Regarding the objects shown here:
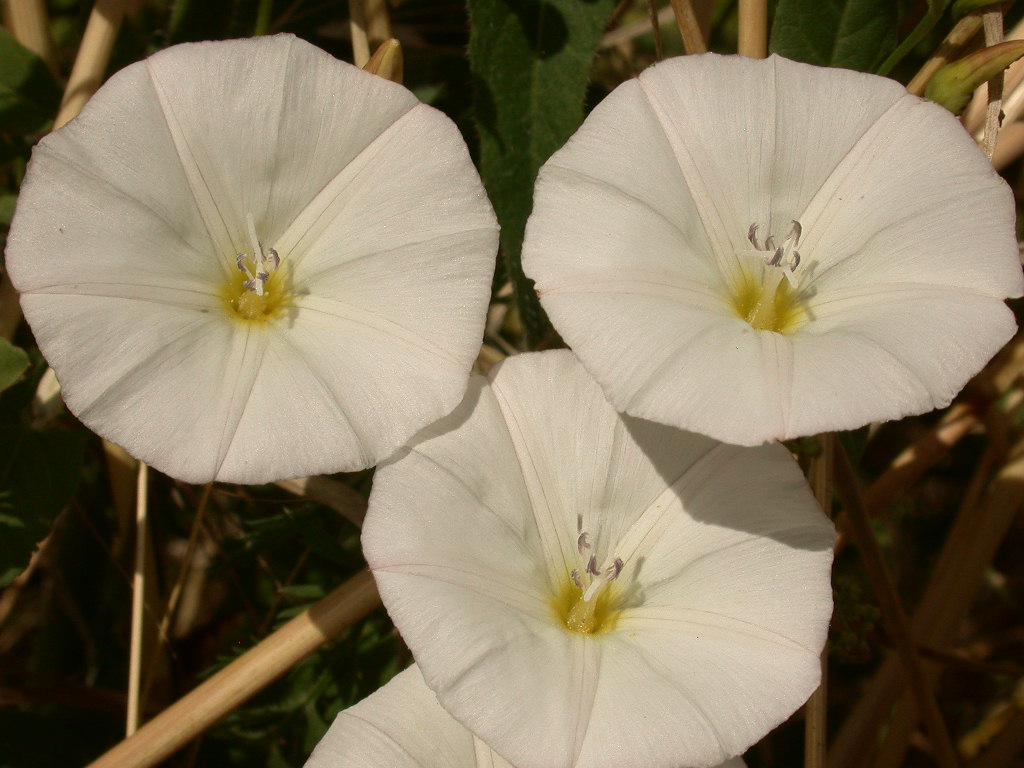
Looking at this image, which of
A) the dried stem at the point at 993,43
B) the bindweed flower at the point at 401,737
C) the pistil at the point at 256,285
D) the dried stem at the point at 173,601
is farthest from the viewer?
the dried stem at the point at 173,601

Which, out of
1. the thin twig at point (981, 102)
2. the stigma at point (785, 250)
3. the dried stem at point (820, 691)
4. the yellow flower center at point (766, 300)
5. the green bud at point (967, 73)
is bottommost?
the dried stem at point (820, 691)

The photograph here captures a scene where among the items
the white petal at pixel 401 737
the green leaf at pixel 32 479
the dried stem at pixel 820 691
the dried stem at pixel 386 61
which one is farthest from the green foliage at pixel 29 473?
the dried stem at pixel 820 691

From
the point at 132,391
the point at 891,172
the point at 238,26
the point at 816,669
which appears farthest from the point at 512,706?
the point at 238,26

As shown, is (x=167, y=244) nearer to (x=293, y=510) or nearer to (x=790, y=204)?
(x=293, y=510)

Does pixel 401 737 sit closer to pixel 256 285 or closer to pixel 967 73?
pixel 256 285

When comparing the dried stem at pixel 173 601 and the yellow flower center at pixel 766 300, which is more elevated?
the yellow flower center at pixel 766 300

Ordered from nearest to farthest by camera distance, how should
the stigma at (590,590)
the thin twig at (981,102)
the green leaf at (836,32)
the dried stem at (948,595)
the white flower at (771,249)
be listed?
the white flower at (771,249) → the stigma at (590,590) → the green leaf at (836,32) → the thin twig at (981,102) → the dried stem at (948,595)

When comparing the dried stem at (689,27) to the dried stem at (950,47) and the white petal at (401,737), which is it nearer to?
the dried stem at (950,47)
